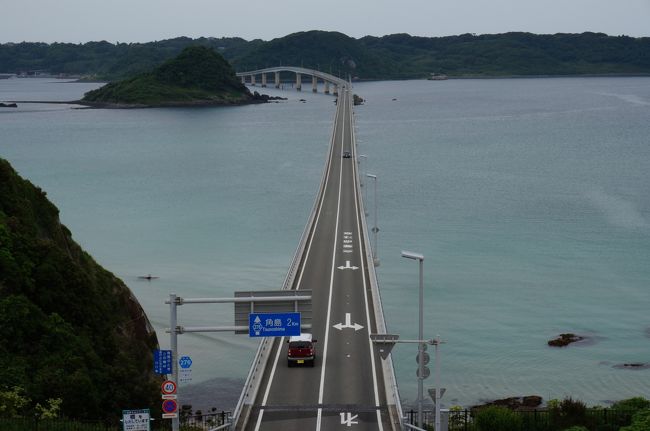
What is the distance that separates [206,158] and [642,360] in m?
95.7

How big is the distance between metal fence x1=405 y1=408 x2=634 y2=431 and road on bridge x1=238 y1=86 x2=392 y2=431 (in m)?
1.84

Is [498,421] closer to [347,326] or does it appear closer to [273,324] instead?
[273,324]

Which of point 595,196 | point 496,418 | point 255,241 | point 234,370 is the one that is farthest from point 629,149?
point 496,418

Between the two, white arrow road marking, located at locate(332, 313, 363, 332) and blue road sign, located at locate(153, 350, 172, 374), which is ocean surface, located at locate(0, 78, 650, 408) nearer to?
white arrow road marking, located at locate(332, 313, 363, 332)

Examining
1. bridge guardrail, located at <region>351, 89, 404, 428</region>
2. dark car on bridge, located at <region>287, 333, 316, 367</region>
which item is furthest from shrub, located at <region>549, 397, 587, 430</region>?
dark car on bridge, located at <region>287, 333, 316, 367</region>

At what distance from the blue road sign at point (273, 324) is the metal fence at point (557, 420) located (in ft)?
19.2

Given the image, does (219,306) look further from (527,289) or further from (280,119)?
(280,119)

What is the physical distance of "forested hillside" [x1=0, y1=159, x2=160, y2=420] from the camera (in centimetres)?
2623

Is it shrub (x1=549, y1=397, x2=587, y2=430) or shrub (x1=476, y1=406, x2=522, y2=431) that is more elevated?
shrub (x1=476, y1=406, x2=522, y2=431)

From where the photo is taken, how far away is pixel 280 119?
192m

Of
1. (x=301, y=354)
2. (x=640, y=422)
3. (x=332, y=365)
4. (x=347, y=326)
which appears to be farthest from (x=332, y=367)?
(x=640, y=422)

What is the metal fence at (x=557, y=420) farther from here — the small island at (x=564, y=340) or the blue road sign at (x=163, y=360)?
the small island at (x=564, y=340)

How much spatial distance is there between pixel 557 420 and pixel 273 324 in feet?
34.7

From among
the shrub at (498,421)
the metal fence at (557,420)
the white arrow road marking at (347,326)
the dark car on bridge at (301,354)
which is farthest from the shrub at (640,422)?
the white arrow road marking at (347,326)
